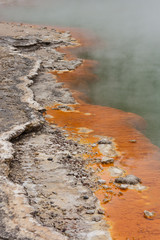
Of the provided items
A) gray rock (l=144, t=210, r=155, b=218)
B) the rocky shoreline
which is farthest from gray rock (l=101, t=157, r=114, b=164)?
gray rock (l=144, t=210, r=155, b=218)

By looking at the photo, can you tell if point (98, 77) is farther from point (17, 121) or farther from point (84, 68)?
point (17, 121)

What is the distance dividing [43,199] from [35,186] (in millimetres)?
300

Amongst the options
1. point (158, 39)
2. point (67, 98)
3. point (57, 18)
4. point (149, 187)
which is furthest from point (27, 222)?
point (57, 18)

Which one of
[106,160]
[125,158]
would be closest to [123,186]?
[106,160]

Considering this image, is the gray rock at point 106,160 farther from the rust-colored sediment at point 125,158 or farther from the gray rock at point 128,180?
the gray rock at point 128,180

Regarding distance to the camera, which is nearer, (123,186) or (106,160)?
(123,186)

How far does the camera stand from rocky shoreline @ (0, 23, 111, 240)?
3350mm

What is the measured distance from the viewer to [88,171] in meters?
5.12

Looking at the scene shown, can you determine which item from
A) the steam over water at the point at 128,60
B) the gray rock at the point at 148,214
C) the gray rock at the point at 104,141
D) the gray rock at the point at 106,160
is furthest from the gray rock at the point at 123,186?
the steam over water at the point at 128,60

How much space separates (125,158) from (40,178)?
76.2 inches

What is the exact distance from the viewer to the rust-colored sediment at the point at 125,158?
13.1 ft

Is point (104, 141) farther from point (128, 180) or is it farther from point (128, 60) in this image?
point (128, 60)

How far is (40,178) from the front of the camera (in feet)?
15.2

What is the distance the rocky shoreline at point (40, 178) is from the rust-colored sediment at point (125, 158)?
29 centimetres
